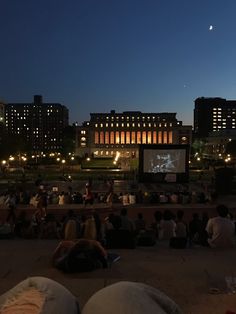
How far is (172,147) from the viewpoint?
37.3 metres

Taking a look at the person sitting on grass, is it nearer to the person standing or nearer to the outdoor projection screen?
the person standing

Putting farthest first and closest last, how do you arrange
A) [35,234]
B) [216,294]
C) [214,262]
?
[35,234], [214,262], [216,294]

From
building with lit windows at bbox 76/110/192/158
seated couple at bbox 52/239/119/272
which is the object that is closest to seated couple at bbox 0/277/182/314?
seated couple at bbox 52/239/119/272

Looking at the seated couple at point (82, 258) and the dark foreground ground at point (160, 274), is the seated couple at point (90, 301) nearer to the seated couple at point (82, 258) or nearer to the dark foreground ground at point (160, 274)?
the dark foreground ground at point (160, 274)

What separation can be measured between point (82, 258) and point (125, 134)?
14172cm

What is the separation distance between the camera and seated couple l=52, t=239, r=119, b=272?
17.6 feet

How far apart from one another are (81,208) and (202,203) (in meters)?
7.41

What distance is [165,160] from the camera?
1467 inches

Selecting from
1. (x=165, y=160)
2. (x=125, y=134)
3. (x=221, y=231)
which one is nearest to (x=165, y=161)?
(x=165, y=160)

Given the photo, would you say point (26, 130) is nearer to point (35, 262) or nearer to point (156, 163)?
point (156, 163)

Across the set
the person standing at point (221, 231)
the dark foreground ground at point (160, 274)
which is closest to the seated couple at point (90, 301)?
the dark foreground ground at point (160, 274)

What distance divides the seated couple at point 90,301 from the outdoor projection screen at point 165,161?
3593 centimetres

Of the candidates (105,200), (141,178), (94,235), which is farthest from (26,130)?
(94,235)

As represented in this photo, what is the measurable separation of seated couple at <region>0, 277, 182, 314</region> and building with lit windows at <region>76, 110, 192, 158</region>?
13897 centimetres
